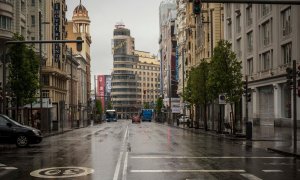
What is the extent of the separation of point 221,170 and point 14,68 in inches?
1106

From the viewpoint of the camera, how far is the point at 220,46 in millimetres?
38219

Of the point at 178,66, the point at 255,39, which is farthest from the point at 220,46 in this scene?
the point at 178,66

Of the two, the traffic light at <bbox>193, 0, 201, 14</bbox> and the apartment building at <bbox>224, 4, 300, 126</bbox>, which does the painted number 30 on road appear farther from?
the apartment building at <bbox>224, 4, 300, 126</bbox>

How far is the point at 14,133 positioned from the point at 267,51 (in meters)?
35.7

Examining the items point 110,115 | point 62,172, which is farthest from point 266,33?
point 110,115

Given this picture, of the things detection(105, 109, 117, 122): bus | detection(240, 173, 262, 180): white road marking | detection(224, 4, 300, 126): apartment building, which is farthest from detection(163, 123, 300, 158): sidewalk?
detection(105, 109, 117, 122): bus

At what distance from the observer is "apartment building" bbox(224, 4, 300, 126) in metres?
48.4

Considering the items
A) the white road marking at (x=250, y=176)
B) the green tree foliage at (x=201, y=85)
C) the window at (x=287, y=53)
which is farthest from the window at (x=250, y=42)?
the white road marking at (x=250, y=176)

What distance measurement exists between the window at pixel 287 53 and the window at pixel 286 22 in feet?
3.94

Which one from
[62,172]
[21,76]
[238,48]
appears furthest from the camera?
[238,48]

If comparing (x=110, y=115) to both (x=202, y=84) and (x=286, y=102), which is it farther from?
(x=286, y=102)

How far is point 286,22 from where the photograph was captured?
49.1 metres

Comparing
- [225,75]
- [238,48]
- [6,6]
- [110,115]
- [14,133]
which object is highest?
[6,6]

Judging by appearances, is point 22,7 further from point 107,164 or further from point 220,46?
point 107,164
